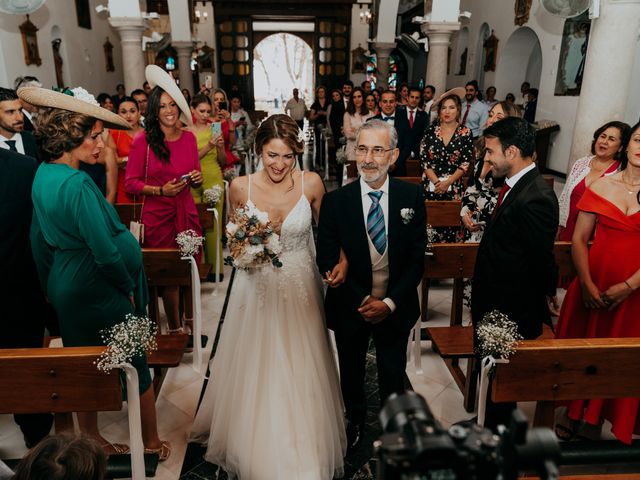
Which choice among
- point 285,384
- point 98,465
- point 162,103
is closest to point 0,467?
point 98,465

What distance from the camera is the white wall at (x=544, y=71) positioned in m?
11.8

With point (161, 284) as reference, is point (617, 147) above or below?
above

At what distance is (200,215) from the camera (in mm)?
5098

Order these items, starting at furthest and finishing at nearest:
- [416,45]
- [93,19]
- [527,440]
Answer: [416,45] → [93,19] → [527,440]

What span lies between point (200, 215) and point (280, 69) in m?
31.4

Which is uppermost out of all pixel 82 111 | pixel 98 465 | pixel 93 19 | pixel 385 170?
pixel 93 19

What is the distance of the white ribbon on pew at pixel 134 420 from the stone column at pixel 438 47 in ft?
39.9

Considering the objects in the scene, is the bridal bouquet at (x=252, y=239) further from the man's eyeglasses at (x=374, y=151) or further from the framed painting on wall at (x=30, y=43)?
the framed painting on wall at (x=30, y=43)

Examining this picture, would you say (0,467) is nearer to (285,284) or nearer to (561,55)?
(285,284)

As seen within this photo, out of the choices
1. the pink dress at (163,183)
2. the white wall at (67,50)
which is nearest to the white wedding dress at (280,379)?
the pink dress at (163,183)

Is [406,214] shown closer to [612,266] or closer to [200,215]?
[612,266]

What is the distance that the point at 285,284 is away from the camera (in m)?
3.02

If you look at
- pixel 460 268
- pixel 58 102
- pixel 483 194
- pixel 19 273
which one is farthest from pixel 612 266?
pixel 19 273

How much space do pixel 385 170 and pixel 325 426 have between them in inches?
58.6
